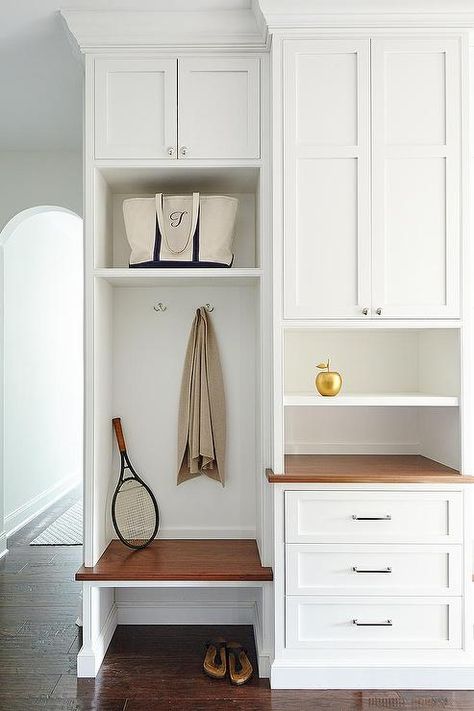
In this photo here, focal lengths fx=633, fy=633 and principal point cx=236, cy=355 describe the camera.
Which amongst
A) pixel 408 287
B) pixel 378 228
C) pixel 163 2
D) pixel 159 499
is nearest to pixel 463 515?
pixel 408 287

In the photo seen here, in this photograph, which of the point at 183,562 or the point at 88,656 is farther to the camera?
the point at 183,562

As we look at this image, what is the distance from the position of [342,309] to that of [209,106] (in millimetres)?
1061

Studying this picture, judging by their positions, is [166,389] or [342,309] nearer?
[342,309]

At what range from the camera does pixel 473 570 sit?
2.82 meters

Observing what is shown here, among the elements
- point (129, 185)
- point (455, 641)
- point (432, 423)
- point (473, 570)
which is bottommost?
point (455, 641)

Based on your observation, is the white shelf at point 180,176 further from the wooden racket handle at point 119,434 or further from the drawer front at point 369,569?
the drawer front at point 369,569

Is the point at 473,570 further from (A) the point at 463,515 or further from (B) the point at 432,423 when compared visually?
(B) the point at 432,423

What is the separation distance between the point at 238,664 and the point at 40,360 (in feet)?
12.6

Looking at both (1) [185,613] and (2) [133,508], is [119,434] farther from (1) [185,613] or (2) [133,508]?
(1) [185,613]

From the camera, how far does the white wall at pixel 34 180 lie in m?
4.18

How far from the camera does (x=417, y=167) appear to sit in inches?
105

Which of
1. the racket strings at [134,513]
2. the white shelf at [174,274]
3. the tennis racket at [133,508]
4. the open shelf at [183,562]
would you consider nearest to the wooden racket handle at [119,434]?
the tennis racket at [133,508]

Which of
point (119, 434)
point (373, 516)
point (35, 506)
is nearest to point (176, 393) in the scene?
point (119, 434)

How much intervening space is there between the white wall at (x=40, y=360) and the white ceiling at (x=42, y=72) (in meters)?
0.51
